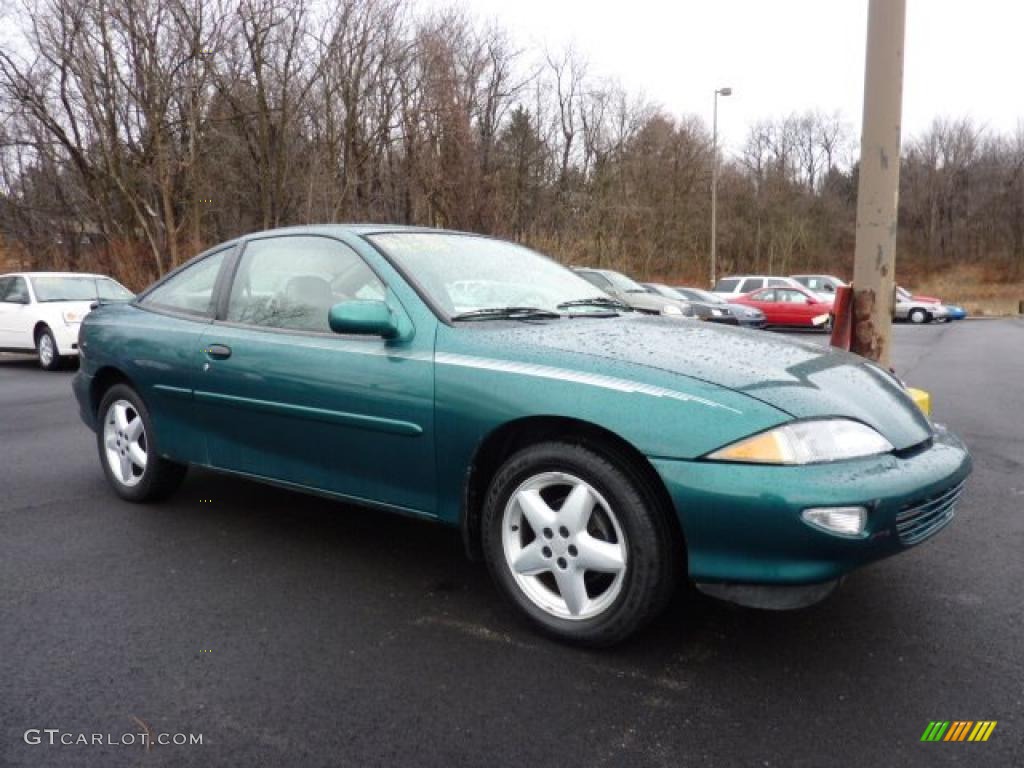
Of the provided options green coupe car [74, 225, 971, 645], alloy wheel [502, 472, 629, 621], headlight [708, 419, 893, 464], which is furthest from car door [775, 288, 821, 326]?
alloy wheel [502, 472, 629, 621]

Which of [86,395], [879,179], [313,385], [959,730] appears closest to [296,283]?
[313,385]

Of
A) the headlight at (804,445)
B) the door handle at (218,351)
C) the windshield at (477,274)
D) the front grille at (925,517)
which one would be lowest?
the front grille at (925,517)

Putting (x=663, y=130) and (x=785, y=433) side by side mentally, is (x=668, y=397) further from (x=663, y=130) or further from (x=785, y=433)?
(x=663, y=130)

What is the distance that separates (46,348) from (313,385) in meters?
10.2

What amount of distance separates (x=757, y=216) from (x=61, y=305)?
49959mm

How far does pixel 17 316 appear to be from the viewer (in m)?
11.8

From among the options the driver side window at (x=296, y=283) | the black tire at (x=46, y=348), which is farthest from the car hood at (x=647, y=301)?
the driver side window at (x=296, y=283)

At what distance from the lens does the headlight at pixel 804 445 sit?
2.34 m

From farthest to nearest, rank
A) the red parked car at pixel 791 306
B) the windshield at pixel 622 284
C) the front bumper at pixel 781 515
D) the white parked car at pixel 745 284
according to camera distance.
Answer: the white parked car at pixel 745 284, the red parked car at pixel 791 306, the windshield at pixel 622 284, the front bumper at pixel 781 515

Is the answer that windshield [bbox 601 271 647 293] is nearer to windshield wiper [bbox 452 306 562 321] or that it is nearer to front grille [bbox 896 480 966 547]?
windshield wiper [bbox 452 306 562 321]

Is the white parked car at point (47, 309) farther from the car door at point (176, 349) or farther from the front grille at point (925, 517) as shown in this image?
the front grille at point (925, 517)

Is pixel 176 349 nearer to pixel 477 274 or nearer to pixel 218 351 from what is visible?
pixel 218 351

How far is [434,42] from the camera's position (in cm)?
2536

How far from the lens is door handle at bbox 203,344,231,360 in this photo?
11.9ft
